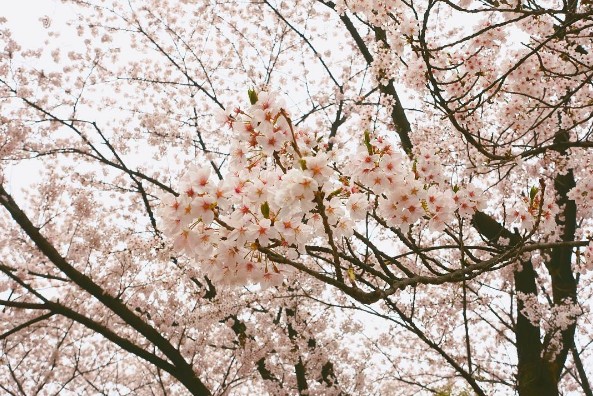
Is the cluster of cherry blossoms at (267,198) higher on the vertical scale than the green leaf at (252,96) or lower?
lower

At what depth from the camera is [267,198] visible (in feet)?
6.33

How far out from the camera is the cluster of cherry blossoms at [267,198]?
188 centimetres

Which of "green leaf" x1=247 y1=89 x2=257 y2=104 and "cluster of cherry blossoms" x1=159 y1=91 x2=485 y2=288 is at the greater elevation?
"green leaf" x1=247 y1=89 x2=257 y2=104

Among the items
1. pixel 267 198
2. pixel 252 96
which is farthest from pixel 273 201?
pixel 252 96

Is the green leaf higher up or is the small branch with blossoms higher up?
the green leaf

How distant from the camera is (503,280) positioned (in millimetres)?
8477

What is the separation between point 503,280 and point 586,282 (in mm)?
1785

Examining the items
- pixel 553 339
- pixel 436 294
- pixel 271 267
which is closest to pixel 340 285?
pixel 271 267

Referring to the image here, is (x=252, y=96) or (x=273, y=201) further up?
(x=252, y=96)

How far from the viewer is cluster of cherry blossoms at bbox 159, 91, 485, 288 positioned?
1877mm

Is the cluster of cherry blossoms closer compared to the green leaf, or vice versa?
the cluster of cherry blossoms

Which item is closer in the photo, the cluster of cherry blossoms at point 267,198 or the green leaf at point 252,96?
the cluster of cherry blossoms at point 267,198

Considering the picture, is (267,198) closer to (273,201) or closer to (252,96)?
(273,201)

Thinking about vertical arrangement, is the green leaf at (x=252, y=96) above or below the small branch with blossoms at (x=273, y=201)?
above
